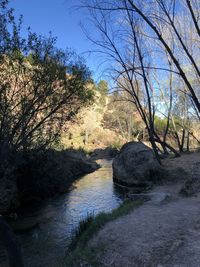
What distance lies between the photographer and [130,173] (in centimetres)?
2012

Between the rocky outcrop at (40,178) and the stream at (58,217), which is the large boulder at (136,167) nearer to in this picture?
the stream at (58,217)

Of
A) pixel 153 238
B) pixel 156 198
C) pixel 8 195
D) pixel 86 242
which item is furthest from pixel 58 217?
pixel 153 238

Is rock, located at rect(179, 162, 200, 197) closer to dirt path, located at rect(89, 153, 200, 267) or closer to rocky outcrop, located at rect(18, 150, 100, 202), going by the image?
dirt path, located at rect(89, 153, 200, 267)

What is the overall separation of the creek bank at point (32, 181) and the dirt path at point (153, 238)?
8.02 metres

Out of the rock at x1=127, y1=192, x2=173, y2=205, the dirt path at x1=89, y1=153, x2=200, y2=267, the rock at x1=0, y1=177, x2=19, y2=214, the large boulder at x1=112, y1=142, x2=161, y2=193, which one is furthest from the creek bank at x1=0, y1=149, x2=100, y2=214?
the dirt path at x1=89, y1=153, x2=200, y2=267

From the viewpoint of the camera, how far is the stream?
960cm

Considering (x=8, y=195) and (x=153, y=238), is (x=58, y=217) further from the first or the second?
(x=153, y=238)

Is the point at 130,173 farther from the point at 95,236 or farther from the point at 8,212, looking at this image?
the point at 95,236

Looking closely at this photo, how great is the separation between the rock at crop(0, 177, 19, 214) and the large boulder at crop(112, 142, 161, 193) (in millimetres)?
5875

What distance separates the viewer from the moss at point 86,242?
6.78 meters

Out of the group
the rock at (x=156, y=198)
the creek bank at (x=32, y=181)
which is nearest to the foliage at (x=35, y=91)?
the creek bank at (x=32, y=181)

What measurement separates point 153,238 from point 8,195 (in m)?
10.2

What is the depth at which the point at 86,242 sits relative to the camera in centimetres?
811

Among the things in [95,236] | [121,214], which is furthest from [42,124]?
[95,236]
